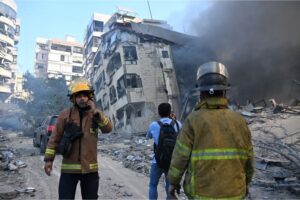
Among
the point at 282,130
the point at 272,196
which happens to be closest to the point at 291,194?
the point at 272,196

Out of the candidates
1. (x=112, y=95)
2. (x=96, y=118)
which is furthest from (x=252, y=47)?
(x=96, y=118)

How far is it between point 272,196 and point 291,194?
0.32 meters

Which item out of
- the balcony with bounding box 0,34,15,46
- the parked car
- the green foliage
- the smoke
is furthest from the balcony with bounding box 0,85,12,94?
the parked car

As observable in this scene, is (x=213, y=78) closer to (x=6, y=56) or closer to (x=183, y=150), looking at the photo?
(x=183, y=150)

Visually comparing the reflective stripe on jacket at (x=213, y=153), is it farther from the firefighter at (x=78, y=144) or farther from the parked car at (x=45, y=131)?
the parked car at (x=45, y=131)

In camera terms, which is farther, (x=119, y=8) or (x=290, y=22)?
(x=119, y=8)

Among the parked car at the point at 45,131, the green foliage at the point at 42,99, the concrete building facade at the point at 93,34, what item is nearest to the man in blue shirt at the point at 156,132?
the parked car at the point at 45,131

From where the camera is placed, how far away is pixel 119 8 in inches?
2239

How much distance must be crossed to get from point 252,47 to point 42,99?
58.9 feet

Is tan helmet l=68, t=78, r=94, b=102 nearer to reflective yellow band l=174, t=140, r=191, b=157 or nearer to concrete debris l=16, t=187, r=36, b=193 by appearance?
reflective yellow band l=174, t=140, r=191, b=157

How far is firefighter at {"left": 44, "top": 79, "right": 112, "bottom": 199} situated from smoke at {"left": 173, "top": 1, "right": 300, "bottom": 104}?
2251cm

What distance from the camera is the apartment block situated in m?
70.1

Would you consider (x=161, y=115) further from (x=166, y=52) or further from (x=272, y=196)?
(x=166, y=52)

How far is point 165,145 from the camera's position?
4020mm
